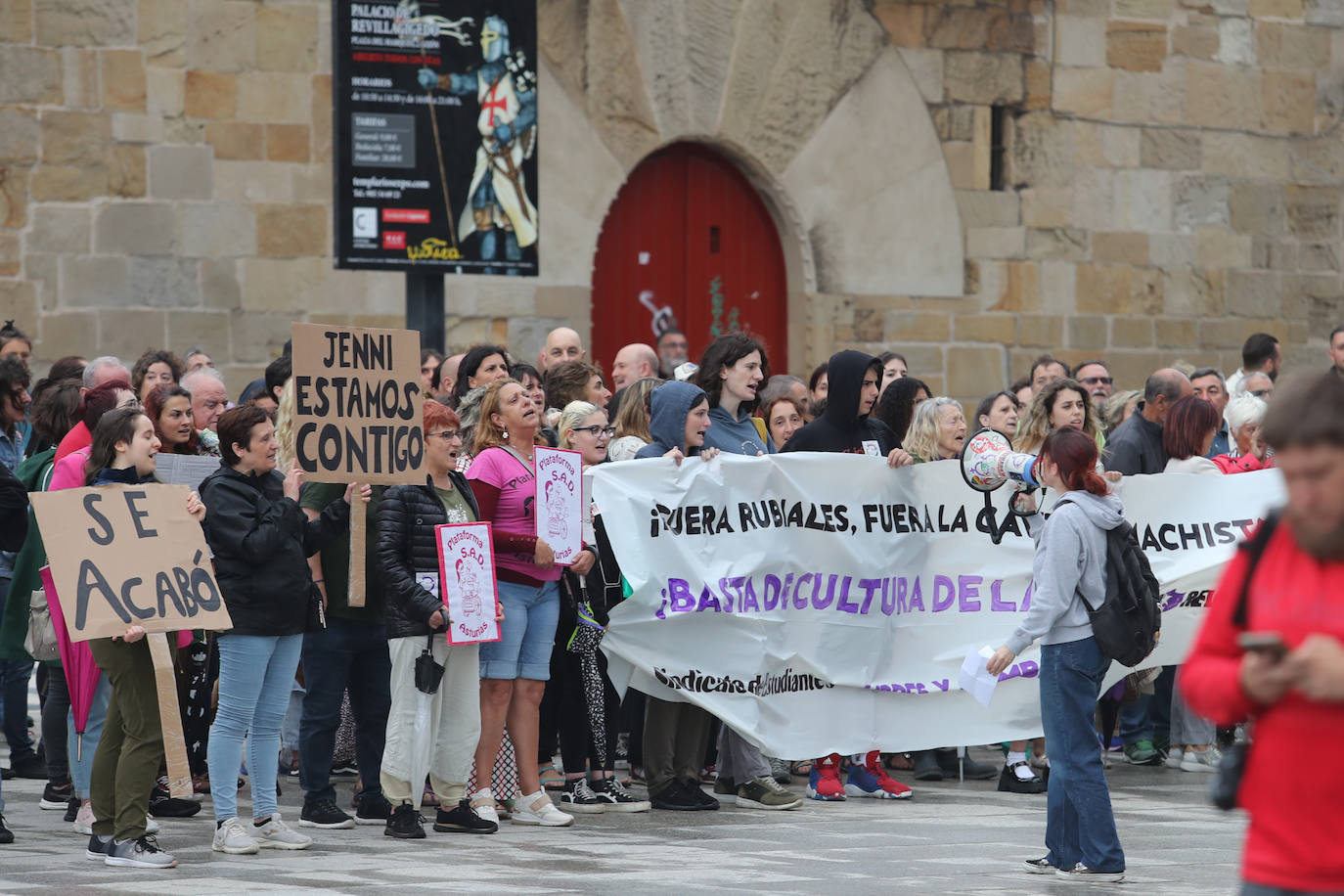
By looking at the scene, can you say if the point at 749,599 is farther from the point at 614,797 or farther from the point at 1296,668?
the point at 1296,668

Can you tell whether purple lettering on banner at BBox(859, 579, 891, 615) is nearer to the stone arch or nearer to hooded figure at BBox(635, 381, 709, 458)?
hooded figure at BBox(635, 381, 709, 458)

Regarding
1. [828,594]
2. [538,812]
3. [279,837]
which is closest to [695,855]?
[538,812]

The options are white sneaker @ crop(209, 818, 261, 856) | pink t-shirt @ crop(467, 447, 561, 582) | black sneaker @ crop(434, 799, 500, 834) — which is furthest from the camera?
pink t-shirt @ crop(467, 447, 561, 582)

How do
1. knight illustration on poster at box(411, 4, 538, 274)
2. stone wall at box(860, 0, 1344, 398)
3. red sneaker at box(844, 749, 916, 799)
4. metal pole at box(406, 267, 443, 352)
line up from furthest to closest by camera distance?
stone wall at box(860, 0, 1344, 398)
metal pole at box(406, 267, 443, 352)
knight illustration on poster at box(411, 4, 538, 274)
red sneaker at box(844, 749, 916, 799)

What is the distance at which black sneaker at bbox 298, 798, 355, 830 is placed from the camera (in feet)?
25.9

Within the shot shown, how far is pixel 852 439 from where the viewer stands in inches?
373

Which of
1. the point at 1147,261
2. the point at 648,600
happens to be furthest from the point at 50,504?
the point at 1147,261

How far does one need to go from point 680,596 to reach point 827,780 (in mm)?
1197

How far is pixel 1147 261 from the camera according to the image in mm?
16234

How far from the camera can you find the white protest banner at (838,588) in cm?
865

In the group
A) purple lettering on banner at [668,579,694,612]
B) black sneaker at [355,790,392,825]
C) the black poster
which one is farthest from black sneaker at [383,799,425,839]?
the black poster

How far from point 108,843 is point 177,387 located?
2.35 metres

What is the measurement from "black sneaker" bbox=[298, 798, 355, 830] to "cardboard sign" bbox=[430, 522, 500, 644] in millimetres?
962

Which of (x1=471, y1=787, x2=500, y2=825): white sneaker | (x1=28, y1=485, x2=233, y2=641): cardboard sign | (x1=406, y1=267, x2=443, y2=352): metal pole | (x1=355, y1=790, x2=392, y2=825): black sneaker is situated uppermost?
(x1=406, y1=267, x2=443, y2=352): metal pole
